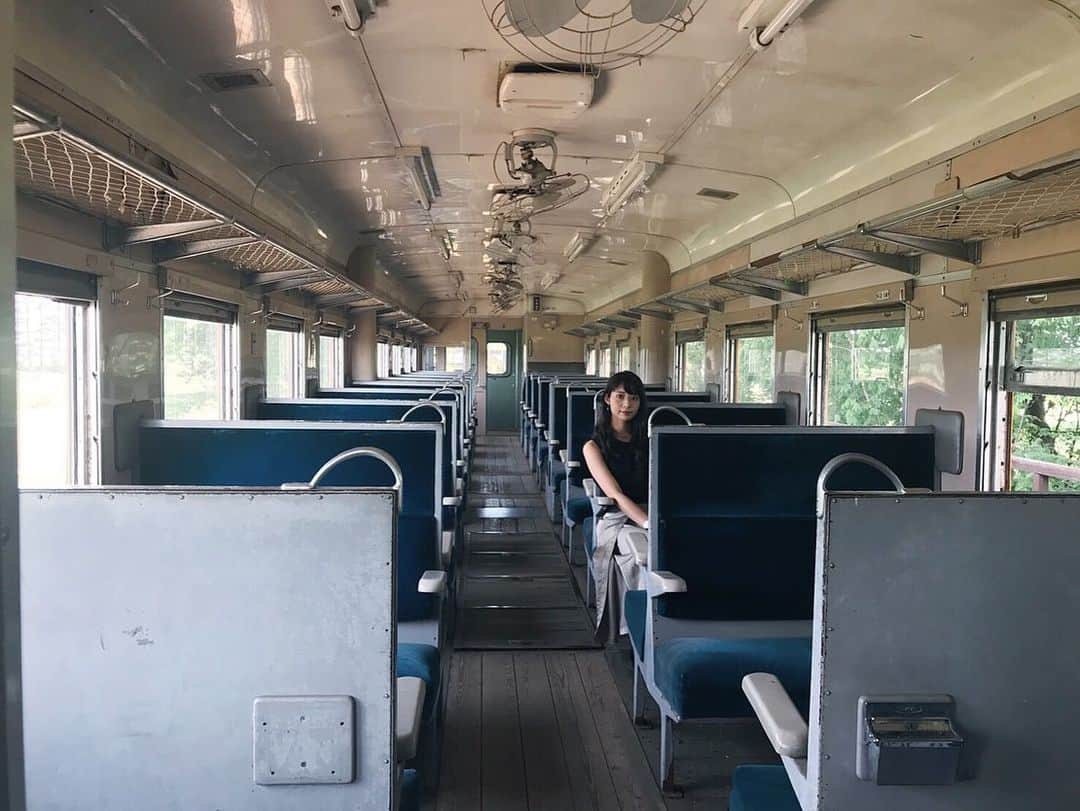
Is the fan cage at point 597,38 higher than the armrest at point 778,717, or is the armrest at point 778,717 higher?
the fan cage at point 597,38

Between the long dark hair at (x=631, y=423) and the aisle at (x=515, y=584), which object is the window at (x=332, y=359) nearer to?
the aisle at (x=515, y=584)

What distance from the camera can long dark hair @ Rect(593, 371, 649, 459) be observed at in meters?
3.92

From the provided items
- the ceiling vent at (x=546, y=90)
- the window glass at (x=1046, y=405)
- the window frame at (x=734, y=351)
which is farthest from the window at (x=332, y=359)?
the window glass at (x=1046, y=405)

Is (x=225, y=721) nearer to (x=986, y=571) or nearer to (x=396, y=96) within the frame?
(x=986, y=571)

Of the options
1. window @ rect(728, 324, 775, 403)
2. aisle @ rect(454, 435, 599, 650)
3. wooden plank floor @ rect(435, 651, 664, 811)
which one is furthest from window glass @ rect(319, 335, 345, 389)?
wooden plank floor @ rect(435, 651, 664, 811)

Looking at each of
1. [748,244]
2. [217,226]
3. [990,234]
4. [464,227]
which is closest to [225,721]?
[217,226]

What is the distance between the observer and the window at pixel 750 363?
22.8ft

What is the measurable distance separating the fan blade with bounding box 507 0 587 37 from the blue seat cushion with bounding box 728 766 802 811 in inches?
94.3

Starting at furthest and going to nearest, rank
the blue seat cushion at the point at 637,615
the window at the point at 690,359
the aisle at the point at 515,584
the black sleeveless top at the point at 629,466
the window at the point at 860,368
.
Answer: the window at the point at 690,359
the window at the point at 860,368
the aisle at the point at 515,584
the black sleeveless top at the point at 629,466
the blue seat cushion at the point at 637,615

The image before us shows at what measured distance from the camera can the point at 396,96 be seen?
392cm

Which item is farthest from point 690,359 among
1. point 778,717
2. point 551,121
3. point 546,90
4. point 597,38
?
point 778,717

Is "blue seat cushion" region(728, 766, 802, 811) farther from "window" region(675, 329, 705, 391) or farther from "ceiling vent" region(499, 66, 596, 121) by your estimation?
"window" region(675, 329, 705, 391)

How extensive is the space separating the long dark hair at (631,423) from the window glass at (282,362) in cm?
370

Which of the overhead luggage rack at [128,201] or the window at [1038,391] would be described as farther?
the window at [1038,391]
